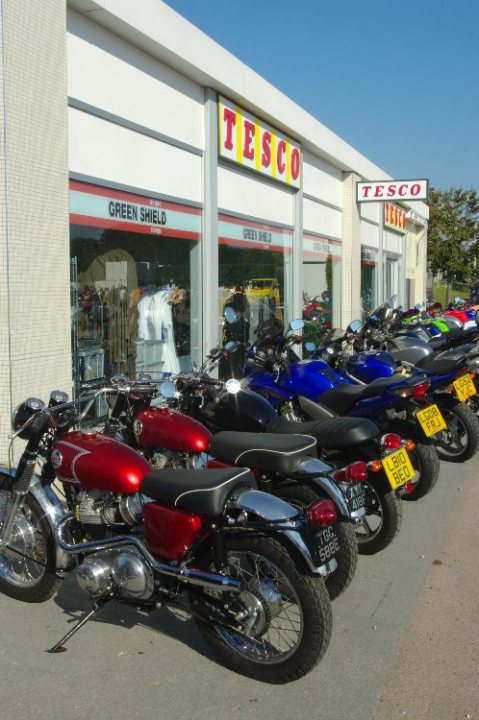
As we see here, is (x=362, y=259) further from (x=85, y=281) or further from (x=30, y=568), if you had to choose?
(x=30, y=568)

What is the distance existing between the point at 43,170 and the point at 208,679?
463 cm

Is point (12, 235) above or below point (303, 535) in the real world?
above

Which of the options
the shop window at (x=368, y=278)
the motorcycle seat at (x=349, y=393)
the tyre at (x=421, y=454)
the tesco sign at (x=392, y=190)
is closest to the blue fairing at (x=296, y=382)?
the motorcycle seat at (x=349, y=393)

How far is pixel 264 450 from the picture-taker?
3.62 meters

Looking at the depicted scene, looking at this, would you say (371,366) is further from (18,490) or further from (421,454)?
(18,490)

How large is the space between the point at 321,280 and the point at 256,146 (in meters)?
4.54

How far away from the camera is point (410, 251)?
2728 centimetres

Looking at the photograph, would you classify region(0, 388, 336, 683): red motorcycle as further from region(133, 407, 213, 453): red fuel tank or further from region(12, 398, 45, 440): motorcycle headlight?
region(133, 407, 213, 453): red fuel tank

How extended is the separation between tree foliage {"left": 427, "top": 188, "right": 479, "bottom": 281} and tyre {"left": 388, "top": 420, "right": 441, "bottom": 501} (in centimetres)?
3134

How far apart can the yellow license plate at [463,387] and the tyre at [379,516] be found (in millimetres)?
2213

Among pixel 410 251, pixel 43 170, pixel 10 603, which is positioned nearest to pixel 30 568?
pixel 10 603

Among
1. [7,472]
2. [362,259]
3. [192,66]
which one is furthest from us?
[362,259]

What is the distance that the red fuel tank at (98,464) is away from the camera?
130 inches

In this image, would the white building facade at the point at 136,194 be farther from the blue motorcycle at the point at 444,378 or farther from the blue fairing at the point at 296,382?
the blue motorcycle at the point at 444,378
